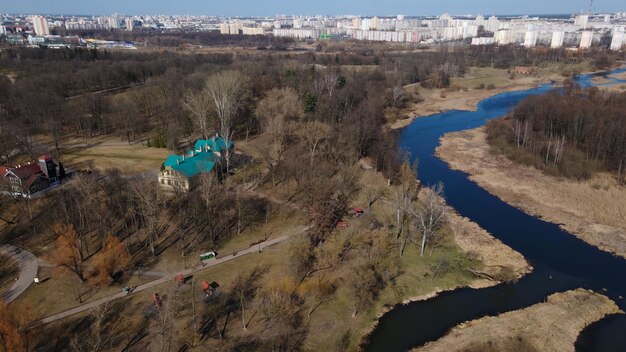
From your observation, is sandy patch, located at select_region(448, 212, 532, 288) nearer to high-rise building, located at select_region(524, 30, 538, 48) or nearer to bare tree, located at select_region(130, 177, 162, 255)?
bare tree, located at select_region(130, 177, 162, 255)

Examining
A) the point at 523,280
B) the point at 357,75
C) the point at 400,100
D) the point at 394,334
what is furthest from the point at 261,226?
the point at 357,75

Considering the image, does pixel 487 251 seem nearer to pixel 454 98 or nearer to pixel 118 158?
pixel 118 158

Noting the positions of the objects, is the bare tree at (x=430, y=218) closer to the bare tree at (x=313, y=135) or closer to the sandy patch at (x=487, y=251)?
the sandy patch at (x=487, y=251)

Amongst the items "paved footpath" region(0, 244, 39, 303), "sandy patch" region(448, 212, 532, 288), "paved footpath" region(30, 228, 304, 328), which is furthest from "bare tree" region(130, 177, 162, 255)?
"sandy patch" region(448, 212, 532, 288)

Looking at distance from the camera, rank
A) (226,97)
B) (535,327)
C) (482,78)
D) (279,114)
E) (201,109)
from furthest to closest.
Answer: (482,78) → (279,114) → (201,109) → (226,97) → (535,327)

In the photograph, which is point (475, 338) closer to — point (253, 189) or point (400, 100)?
point (253, 189)

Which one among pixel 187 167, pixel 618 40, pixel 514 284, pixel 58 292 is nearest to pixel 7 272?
pixel 58 292
